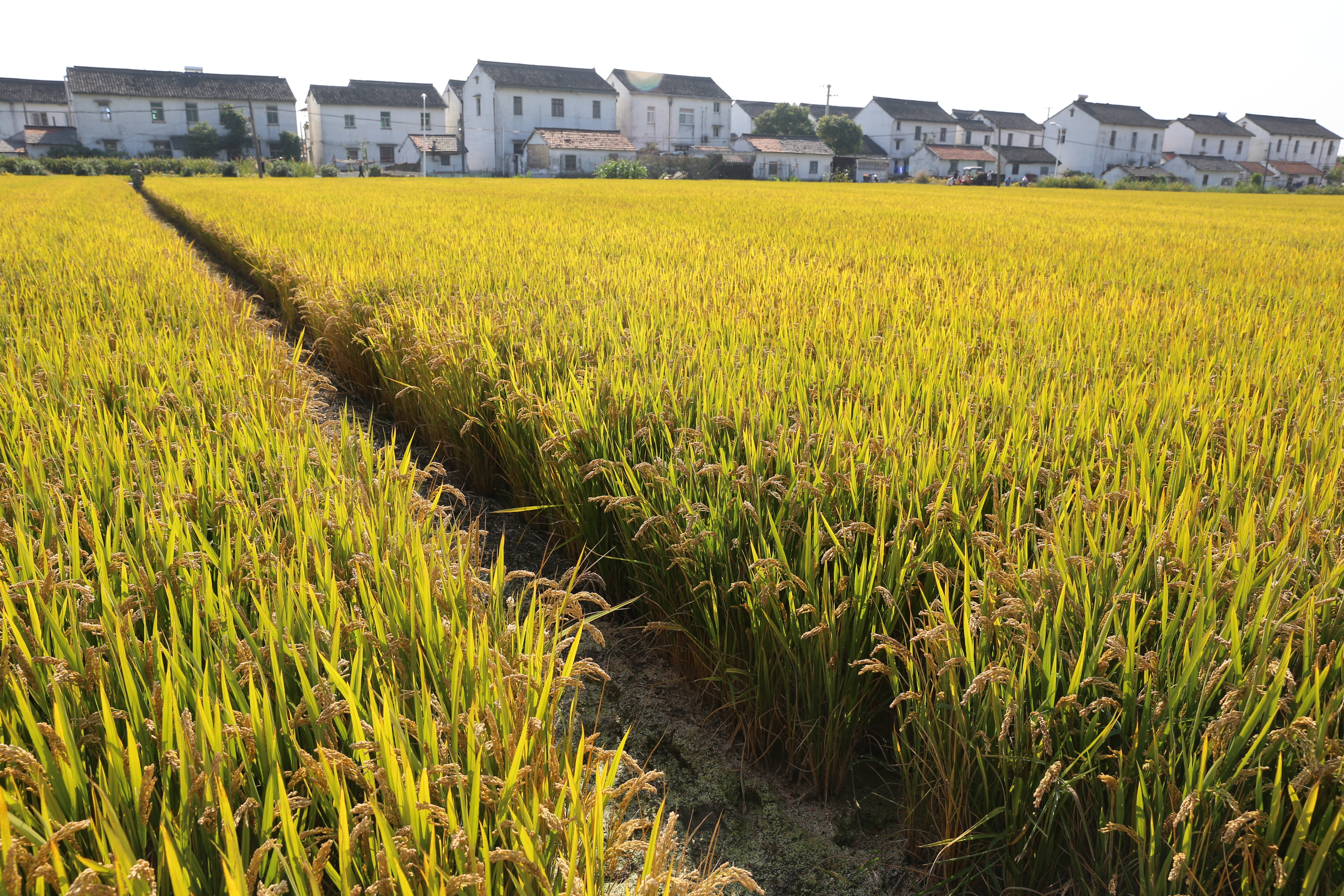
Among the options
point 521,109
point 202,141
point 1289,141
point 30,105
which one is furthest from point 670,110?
point 1289,141

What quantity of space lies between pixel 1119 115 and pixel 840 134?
913 inches

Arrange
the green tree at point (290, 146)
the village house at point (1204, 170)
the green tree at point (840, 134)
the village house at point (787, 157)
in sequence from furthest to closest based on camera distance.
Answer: the village house at point (1204, 170) → the green tree at point (840, 134) → the village house at point (787, 157) → the green tree at point (290, 146)

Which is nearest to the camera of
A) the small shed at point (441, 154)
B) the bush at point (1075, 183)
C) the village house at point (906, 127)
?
the bush at point (1075, 183)

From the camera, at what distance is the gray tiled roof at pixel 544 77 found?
50031mm

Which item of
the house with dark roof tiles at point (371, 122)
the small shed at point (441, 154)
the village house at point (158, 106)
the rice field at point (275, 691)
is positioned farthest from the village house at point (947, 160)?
the rice field at point (275, 691)

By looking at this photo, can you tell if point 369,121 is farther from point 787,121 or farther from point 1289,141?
point 1289,141

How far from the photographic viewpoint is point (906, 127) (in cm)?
6494

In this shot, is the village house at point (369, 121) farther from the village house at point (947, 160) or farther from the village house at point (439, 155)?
the village house at point (947, 160)

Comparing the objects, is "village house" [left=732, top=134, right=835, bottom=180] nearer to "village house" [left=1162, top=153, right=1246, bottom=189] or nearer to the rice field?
"village house" [left=1162, top=153, right=1246, bottom=189]

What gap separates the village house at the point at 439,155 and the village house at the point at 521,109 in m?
0.90

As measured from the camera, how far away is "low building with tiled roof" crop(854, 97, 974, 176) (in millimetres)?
64875

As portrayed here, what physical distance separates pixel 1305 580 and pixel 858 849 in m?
1.04

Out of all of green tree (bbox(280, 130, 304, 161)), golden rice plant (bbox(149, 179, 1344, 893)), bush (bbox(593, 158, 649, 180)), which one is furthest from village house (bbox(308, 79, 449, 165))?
golden rice plant (bbox(149, 179, 1344, 893))

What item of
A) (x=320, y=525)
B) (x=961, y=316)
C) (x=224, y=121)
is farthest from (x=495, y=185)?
(x=224, y=121)
